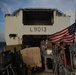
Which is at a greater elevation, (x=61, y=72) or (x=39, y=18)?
(x=39, y=18)

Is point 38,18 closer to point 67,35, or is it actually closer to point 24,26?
point 24,26

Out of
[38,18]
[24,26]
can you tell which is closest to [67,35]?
[24,26]

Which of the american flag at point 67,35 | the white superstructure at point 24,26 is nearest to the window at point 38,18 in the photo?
the white superstructure at point 24,26

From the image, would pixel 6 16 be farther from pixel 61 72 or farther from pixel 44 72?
pixel 61 72

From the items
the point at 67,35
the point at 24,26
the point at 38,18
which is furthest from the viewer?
the point at 38,18

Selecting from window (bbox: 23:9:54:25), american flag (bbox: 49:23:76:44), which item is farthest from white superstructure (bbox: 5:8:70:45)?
american flag (bbox: 49:23:76:44)

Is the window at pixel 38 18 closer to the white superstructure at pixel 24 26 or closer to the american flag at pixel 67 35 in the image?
the white superstructure at pixel 24 26

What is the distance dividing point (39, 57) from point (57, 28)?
1277cm

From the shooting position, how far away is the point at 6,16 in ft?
84.5

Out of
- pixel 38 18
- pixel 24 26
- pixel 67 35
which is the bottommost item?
pixel 67 35

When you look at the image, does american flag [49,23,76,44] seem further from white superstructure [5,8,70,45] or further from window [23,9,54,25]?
window [23,9,54,25]


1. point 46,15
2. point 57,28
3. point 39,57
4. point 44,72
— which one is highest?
point 46,15

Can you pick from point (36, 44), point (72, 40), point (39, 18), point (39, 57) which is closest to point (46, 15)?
point (39, 18)

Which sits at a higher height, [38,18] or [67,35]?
[38,18]
